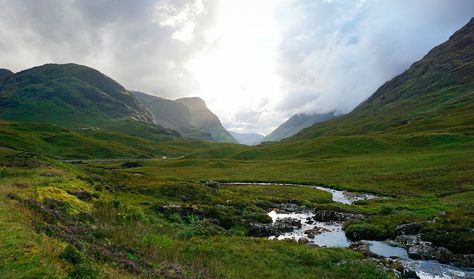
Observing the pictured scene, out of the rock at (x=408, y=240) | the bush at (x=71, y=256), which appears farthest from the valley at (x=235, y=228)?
the rock at (x=408, y=240)

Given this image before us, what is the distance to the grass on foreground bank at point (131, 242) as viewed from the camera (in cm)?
1870

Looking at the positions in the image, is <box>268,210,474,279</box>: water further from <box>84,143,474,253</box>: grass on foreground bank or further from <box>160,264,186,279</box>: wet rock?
<box>160,264,186,279</box>: wet rock

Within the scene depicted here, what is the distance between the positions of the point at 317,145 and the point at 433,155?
60.4 metres

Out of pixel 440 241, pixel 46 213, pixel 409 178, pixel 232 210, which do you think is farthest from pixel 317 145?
pixel 46 213

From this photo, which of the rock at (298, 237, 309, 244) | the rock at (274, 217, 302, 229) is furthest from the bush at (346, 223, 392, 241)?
the rock at (274, 217, 302, 229)

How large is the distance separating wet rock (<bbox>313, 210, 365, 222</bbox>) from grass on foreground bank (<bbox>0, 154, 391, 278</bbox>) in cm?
774

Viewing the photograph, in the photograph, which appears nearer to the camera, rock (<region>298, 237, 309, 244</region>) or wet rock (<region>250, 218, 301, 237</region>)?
rock (<region>298, 237, 309, 244</region>)

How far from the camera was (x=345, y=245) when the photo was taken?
36.7 m

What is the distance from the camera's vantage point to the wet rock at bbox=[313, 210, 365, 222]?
48.2m

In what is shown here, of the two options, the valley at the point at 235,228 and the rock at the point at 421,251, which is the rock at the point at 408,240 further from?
the rock at the point at 421,251

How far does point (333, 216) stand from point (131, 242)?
30.0 metres

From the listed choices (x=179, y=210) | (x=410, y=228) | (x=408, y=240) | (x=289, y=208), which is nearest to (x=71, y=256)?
(x=179, y=210)

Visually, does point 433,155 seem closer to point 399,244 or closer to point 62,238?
point 399,244

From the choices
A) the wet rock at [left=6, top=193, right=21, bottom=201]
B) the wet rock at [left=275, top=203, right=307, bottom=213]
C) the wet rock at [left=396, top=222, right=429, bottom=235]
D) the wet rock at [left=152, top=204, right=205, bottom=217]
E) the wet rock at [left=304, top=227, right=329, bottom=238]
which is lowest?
the wet rock at [left=304, top=227, right=329, bottom=238]
